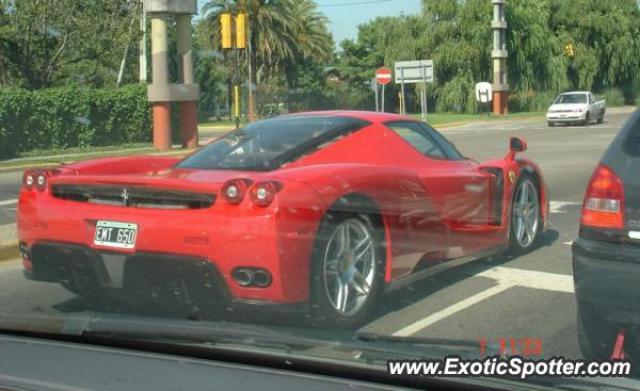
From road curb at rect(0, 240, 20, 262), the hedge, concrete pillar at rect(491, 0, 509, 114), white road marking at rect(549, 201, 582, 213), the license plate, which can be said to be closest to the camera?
the license plate

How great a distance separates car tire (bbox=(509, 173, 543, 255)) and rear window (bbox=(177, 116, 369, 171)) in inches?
75.5

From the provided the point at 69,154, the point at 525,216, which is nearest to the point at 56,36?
the point at 69,154

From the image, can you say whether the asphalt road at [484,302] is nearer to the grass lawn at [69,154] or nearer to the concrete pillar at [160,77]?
the grass lawn at [69,154]

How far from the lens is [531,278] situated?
20.6ft

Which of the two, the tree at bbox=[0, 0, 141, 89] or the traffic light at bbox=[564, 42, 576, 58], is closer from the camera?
the tree at bbox=[0, 0, 141, 89]

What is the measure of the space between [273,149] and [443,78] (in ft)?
150

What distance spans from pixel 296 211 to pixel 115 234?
1045mm

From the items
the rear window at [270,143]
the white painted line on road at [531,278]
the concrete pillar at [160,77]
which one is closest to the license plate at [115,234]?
the rear window at [270,143]

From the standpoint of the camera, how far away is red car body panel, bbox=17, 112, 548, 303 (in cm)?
433

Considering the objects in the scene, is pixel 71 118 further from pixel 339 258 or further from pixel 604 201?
pixel 604 201

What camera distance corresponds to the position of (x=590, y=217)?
164 inches

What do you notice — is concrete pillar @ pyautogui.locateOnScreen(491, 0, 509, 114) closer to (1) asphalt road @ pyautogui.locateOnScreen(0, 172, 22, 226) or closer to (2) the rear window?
(1) asphalt road @ pyautogui.locateOnScreen(0, 172, 22, 226)

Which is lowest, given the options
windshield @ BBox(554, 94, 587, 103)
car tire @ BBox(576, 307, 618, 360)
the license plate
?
car tire @ BBox(576, 307, 618, 360)

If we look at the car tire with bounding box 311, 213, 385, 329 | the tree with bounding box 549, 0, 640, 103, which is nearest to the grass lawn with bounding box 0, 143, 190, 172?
the car tire with bounding box 311, 213, 385, 329
